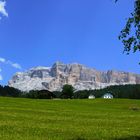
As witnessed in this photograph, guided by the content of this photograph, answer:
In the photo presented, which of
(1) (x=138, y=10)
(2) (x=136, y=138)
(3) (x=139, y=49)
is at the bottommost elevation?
(2) (x=136, y=138)

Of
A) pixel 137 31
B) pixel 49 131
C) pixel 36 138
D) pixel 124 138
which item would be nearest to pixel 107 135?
pixel 124 138

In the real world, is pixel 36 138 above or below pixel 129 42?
below

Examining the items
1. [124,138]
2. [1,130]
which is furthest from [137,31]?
[1,130]

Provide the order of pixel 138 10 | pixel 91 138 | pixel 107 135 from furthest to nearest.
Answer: pixel 107 135
pixel 91 138
pixel 138 10

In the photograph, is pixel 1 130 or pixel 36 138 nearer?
pixel 36 138

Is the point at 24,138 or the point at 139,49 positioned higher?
the point at 139,49

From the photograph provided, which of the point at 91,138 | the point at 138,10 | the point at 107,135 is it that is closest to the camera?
the point at 138,10

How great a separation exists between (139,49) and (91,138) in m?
6.54

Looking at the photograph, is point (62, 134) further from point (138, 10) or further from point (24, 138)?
point (138, 10)

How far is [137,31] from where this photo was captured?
26.8 meters

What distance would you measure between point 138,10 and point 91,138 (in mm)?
8572

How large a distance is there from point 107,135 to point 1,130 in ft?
23.7

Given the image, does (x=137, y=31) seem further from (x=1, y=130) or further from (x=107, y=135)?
(x=1, y=130)

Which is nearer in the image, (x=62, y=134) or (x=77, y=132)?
(x=62, y=134)
